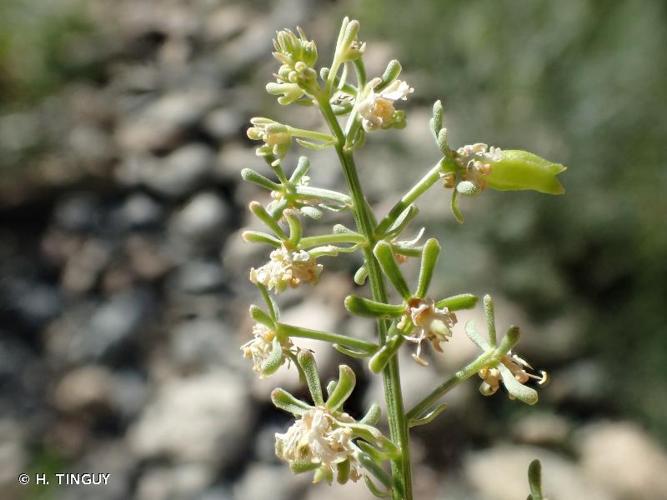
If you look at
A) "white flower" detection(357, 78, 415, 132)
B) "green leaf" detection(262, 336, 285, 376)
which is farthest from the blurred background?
"white flower" detection(357, 78, 415, 132)

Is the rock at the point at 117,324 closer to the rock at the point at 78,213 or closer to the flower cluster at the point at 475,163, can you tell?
the rock at the point at 78,213

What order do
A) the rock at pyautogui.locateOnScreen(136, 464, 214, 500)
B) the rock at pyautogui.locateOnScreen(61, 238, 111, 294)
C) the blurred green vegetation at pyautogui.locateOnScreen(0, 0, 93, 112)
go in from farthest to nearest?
the blurred green vegetation at pyautogui.locateOnScreen(0, 0, 93, 112), the rock at pyautogui.locateOnScreen(61, 238, 111, 294), the rock at pyautogui.locateOnScreen(136, 464, 214, 500)

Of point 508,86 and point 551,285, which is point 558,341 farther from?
point 508,86

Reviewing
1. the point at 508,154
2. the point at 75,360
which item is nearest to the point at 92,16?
the point at 75,360

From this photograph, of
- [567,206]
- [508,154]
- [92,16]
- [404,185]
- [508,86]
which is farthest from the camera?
[92,16]

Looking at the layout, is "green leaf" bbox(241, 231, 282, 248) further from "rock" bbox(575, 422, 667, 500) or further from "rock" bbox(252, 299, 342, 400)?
"rock" bbox(575, 422, 667, 500)

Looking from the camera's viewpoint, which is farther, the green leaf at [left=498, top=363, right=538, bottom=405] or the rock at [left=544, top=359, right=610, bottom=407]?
the rock at [left=544, top=359, right=610, bottom=407]

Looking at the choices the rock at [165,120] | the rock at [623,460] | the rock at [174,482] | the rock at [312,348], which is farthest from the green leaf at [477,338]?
the rock at [165,120]
